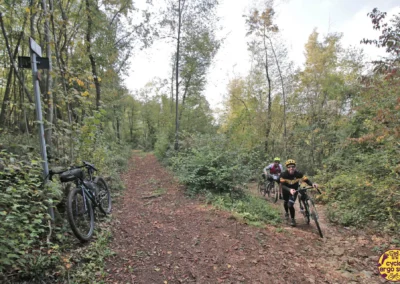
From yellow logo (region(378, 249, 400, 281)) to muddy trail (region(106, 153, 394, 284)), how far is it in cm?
11

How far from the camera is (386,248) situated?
4129 millimetres

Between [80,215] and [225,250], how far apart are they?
281 cm

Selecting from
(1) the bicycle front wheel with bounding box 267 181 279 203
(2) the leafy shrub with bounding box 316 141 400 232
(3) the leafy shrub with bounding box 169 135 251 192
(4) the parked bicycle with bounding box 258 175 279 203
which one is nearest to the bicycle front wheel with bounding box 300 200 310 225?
(2) the leafy shrub with bounding box 316 141 400 232

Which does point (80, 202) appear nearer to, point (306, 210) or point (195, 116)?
point (306, 210)

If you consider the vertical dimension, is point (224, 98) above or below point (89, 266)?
above

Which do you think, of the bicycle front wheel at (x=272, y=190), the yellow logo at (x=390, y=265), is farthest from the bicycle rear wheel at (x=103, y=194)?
the bicycle front wheel at (x=272, y=190)

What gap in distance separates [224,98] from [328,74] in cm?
995

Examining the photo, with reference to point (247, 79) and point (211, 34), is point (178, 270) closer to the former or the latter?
point (211, 34)

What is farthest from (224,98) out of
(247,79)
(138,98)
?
(138,98)

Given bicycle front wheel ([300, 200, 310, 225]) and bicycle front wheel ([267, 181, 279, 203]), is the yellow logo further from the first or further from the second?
bicycle front wheel ([267, 181, 279, 203])

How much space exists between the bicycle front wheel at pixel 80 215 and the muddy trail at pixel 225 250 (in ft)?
1.76

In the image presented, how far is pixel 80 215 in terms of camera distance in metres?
3.91

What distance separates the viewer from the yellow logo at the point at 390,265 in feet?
10.8

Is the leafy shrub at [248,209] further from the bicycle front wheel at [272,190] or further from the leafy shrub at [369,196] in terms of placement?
the bicycle front wheel at [272,190]
